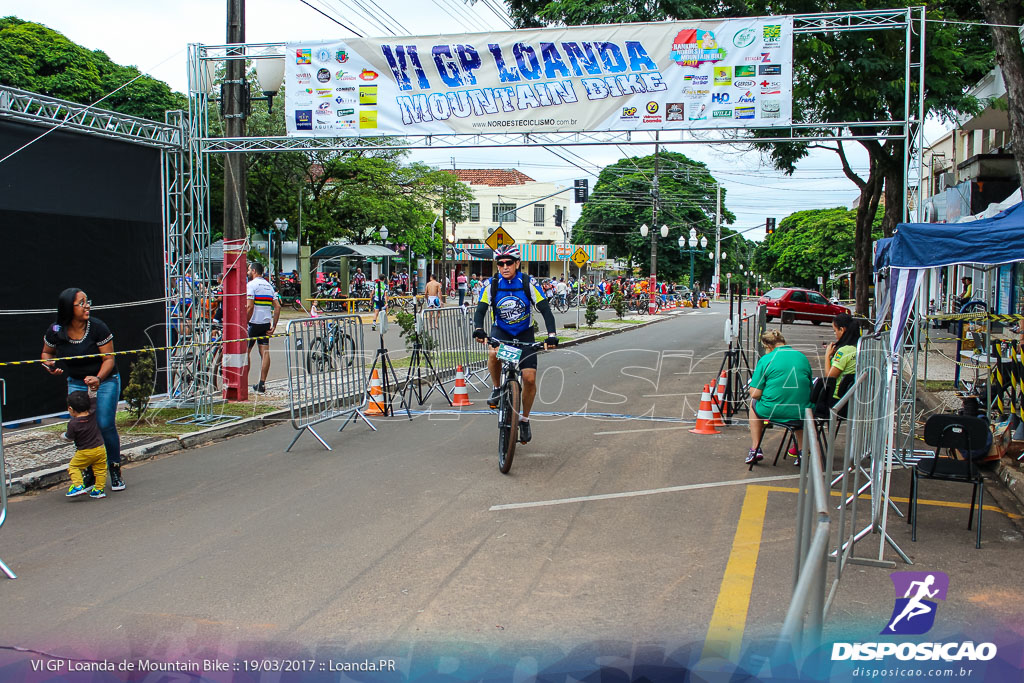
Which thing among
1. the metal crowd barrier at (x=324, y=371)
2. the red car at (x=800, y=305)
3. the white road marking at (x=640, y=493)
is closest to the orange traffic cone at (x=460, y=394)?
the metal crowd barrier at (x=324, y=371)

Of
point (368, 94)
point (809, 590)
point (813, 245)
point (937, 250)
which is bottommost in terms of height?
point (809, 590)

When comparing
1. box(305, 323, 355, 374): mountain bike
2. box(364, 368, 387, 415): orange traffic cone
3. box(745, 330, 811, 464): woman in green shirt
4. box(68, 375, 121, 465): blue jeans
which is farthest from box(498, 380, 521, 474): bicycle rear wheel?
box(364, 368, 387, 415): orange traffic cone

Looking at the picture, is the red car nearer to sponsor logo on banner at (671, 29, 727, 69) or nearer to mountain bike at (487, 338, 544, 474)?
sponsor logo on banner at (671, 29, 727, 69)

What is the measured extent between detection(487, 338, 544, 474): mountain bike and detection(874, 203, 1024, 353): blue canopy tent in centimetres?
333

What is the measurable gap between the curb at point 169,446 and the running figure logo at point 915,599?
7.07 m

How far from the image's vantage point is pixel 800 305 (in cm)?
3584

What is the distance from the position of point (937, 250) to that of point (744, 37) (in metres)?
6.22

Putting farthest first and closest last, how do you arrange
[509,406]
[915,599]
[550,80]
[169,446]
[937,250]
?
1. [550,80]
2. [169,446]
3. [509,406]
4. [937,250]
5. [915,599]

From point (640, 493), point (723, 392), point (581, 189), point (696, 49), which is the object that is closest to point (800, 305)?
point (581, 189)

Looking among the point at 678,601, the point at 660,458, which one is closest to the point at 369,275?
the point at 660,458

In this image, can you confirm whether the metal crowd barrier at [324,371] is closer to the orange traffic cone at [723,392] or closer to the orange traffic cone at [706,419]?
the orange traffic cone at [706,419]

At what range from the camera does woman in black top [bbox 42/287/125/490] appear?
713 cm

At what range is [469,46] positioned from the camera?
12609 mm

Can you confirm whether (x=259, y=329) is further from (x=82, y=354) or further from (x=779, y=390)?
(x=779, y=390)
